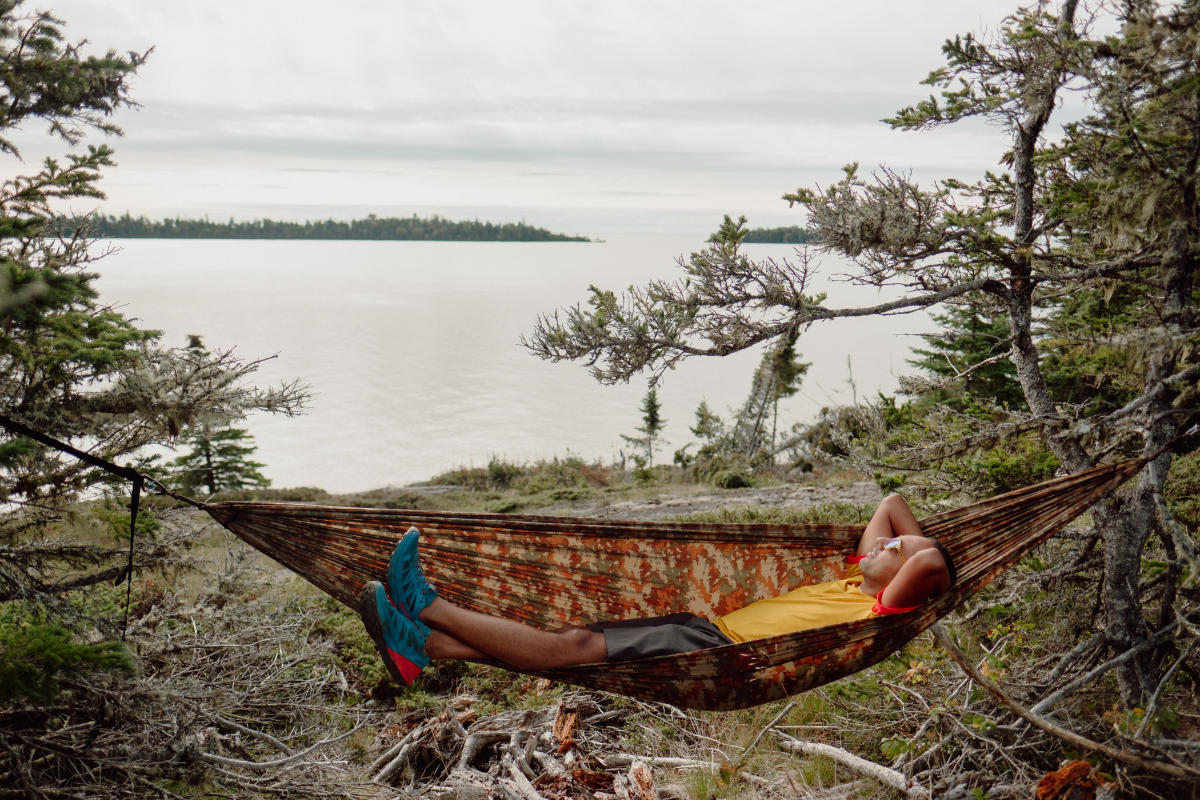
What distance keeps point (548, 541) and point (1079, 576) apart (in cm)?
182

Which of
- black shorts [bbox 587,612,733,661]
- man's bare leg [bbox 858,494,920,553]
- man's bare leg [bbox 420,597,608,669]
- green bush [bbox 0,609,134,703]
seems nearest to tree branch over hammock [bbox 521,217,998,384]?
man's bare leg [bbox 858,494,920,553]

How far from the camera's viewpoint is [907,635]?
2105mm

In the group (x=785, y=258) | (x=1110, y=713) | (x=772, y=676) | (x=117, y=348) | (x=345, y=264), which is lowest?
(x=1110, y=713)

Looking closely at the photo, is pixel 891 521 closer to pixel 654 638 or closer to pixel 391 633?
pixel 654 638

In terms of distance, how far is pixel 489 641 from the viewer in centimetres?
215

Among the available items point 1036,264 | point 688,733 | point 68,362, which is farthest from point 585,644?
point 68,362

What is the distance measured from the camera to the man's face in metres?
2.34

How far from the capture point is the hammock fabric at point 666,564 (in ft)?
6.81

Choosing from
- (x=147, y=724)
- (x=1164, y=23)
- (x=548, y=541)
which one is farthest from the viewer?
(x=147, y=724)

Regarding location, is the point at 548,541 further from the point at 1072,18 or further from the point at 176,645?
the point at 1072,18

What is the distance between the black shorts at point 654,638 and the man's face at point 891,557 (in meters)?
0.46

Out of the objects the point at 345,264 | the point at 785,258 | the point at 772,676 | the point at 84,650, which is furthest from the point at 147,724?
the point at 345,264

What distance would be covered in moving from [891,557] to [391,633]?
1416 mm

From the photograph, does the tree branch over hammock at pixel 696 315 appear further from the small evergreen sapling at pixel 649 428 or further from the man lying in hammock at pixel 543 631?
the small evergreen sapling at pixel 649 428
